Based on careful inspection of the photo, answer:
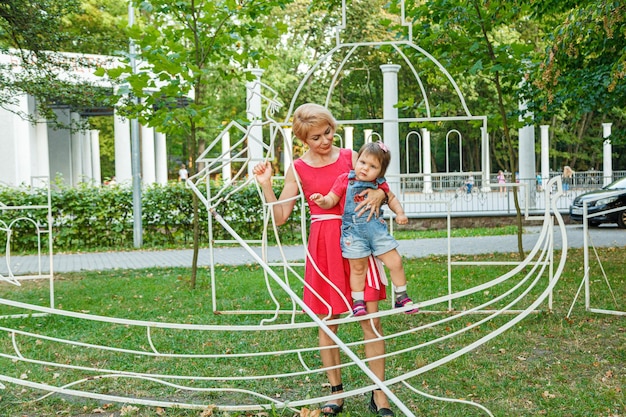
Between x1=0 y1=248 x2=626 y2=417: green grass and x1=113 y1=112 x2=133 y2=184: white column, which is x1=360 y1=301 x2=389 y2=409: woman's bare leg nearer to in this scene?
x1=0 y1=248 x2=626 y2=417: green grass

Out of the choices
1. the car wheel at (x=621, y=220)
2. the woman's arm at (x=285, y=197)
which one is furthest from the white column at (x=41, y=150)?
the woman's arm at (x=285, y=197)

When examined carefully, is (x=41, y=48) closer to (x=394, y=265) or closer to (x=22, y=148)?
(x=394, y=265)

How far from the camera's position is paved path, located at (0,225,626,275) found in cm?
1234

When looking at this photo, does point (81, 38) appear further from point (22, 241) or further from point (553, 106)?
point (553, 106)

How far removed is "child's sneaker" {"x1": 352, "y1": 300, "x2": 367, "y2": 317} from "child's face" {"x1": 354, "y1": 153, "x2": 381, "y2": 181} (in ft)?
2.13

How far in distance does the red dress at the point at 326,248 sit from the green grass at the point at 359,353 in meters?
0.62

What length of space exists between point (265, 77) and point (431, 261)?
66.2 feet

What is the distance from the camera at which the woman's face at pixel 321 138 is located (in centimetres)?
391

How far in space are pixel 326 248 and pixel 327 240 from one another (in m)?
0.05

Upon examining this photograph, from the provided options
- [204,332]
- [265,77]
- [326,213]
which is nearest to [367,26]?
[265,77]

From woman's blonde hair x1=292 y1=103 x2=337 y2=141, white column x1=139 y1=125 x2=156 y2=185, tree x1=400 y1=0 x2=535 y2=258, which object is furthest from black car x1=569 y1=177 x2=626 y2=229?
white column x1=139 y1=125 x2=156 y2=185

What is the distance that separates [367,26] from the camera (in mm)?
28469

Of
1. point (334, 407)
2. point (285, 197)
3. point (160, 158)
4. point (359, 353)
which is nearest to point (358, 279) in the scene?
point (285, 197)

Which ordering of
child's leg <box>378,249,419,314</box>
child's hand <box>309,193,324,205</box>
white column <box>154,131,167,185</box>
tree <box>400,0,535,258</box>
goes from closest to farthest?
child's hand <box>309,193,324,205</box> < child's leg <box>378,249,419,314</box> < tree <box>400,0,535,258</box> < white column <box>154,131,167,185</box>
